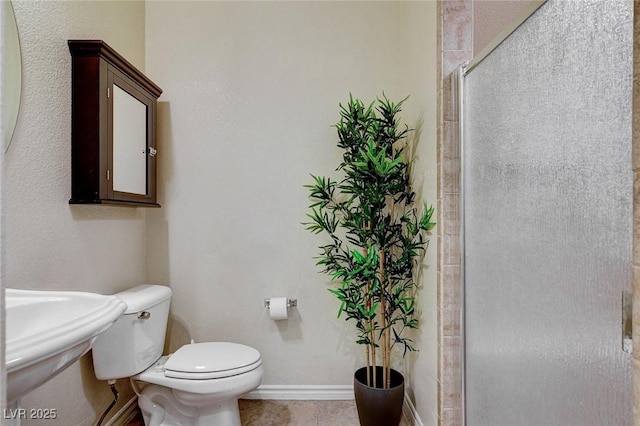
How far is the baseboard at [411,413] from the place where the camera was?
71.6 inches

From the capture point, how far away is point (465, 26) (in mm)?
1459

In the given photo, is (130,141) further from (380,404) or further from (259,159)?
(380,404)

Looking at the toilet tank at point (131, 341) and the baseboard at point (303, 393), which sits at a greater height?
the toilet tank at point (131, 341)

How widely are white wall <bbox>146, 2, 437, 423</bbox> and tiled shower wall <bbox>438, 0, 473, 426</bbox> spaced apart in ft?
2.35

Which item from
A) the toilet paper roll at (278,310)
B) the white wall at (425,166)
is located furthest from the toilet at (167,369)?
the white wall at (425,166)

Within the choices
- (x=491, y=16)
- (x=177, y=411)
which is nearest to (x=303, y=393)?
(x=177, y=411)

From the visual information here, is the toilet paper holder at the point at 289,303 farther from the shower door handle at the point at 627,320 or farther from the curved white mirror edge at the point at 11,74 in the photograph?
the shower door handle at the point at 627,320

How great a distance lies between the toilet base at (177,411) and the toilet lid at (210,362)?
0.56ft

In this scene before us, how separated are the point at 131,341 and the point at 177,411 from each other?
0.41 metres

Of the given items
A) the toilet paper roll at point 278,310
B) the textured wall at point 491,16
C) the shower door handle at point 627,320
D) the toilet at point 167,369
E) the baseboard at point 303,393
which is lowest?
the baseboard at point 303,393

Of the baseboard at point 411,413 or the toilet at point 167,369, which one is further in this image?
the baseboard at point 411,413

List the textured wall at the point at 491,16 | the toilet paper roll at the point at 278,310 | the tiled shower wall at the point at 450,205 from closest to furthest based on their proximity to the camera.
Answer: the tiled shower wall at the point at 450,205
the textured wall at the point at 491,16
the toilet paper roll at the point at 278,310

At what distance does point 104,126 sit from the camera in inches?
62.4

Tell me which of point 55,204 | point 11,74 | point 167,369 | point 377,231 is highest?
point 11,74
